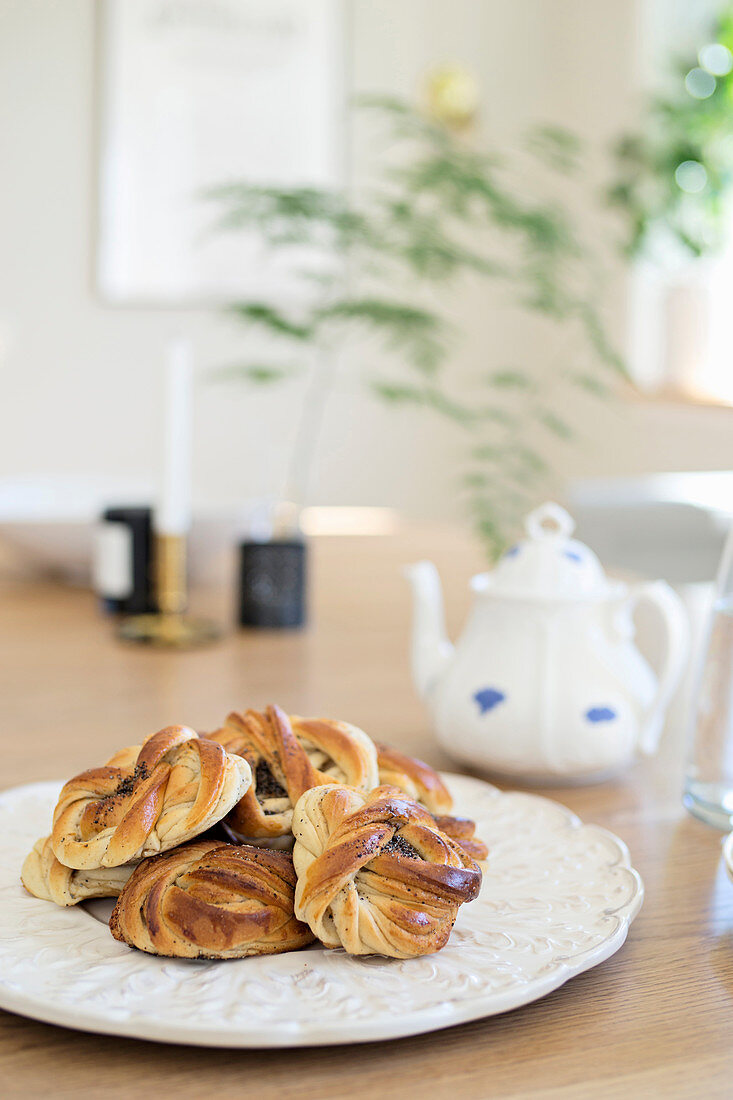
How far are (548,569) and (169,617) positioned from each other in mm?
589

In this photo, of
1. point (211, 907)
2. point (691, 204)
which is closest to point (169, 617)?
point (211, 907)

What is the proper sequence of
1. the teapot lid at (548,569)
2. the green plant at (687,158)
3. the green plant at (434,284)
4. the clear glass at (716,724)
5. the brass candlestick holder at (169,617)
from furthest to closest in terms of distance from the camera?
the green plant at (687,158), the green plant at (434,284), the brass candlestick holder at (169,617), the teapot lid at (548,569), the clear glass at (716,724)

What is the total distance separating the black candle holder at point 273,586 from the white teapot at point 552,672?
1.65 ft

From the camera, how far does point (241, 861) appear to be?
0.46 meters

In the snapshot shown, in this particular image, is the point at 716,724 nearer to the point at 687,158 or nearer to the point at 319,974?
the point at 319,974

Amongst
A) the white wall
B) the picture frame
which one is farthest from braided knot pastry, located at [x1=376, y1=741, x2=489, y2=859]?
the picture frame

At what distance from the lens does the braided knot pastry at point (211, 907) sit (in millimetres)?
445

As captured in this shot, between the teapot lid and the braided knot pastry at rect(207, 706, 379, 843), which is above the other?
the teapot lid

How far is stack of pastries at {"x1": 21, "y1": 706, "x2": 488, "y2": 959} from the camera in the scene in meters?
0.44

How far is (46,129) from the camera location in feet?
12.5

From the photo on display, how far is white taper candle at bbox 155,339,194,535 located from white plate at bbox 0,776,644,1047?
756 millimetres

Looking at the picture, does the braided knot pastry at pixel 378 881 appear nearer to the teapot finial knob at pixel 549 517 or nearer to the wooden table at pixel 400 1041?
the wooden table at pixel 400 1041

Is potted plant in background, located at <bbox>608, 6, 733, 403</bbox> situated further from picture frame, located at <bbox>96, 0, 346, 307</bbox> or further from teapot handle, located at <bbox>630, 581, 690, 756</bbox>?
teapot handle, located at <bbox>630, 581, 690, 756</bbox>

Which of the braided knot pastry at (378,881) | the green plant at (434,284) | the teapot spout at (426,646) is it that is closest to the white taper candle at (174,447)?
the green plant at (434,284)
